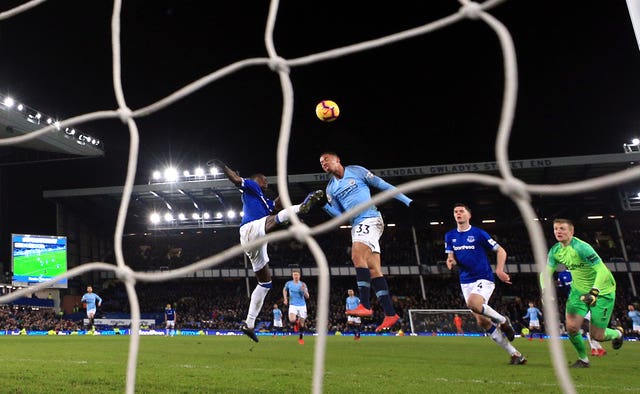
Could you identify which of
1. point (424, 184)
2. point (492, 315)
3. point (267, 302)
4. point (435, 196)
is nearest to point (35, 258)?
point (267, 302)

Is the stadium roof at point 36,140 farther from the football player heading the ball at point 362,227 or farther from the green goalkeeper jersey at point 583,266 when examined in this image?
the green goalkeeper jersey at point 583,266

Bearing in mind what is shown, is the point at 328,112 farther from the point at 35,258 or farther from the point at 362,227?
the point at 35,258

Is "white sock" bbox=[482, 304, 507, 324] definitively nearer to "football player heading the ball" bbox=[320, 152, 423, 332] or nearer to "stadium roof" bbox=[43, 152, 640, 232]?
"football player heading the ball" bbox=[320, 152, 423, 332]

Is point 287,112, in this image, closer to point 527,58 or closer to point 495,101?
point 527,58

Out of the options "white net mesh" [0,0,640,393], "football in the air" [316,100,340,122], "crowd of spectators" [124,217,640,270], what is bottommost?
"white net mesh" [0,0,640,393]

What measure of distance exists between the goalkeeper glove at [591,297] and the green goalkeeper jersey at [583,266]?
112 mm

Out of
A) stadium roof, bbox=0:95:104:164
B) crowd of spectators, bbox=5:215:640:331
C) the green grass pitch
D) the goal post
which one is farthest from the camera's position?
crowd of spectators, bbox=5:215:640:331

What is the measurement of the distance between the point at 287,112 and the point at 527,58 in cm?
2483

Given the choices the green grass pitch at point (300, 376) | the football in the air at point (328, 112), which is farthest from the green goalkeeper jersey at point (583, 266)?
the football in the air at point (328, 112)

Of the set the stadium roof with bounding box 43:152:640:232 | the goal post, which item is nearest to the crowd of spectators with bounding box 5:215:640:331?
the goal post

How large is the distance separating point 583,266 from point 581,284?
0.77 feet

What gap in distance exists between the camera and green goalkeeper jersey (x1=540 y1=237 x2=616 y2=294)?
6219mm

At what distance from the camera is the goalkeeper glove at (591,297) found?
5.96 m

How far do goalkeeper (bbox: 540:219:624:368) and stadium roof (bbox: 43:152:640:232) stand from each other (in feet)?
70.9
